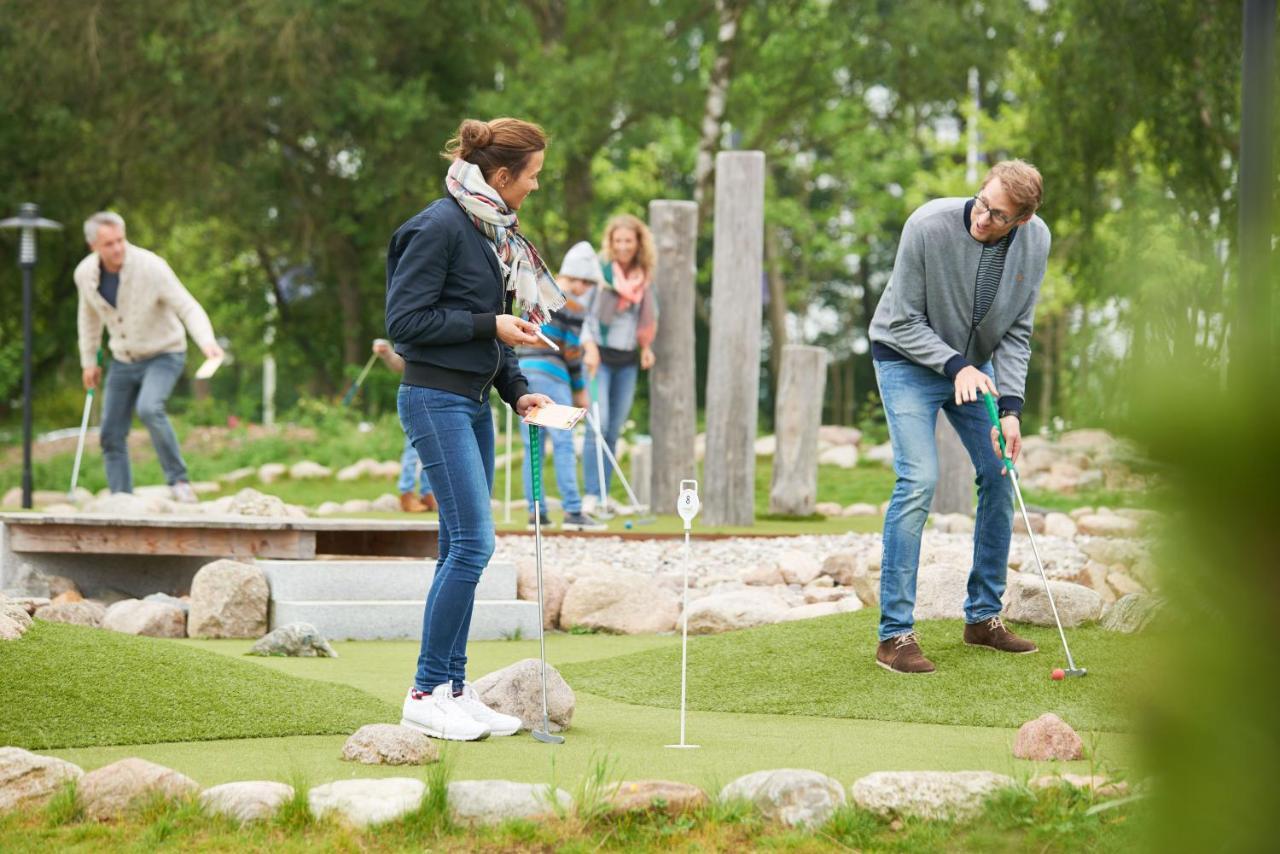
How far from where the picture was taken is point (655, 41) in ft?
75.0

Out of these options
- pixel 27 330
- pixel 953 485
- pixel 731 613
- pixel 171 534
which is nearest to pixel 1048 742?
pixel 731 613

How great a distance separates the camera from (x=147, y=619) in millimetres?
6586

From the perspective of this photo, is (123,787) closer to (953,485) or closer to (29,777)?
(29,777)

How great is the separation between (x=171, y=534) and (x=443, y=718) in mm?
3689

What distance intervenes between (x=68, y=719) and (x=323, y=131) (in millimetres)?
19135

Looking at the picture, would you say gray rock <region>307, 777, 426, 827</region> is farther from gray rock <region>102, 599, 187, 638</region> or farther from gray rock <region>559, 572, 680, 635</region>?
gray rock <region>559, 572, 680, 635</region>

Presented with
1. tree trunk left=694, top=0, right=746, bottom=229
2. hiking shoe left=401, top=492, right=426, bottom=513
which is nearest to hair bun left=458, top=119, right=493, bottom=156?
hiking shoe left=401, top=492, right=426, bottom=513

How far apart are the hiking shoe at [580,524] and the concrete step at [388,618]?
222 cm

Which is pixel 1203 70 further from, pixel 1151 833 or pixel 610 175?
pixel 1151 833

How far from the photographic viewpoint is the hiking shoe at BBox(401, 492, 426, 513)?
1066cm

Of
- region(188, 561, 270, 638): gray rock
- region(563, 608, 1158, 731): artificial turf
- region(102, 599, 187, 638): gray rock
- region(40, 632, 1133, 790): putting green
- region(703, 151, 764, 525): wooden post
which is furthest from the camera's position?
region(703, 151, 764, 525): wooden post

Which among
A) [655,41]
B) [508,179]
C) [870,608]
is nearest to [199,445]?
[655,41]

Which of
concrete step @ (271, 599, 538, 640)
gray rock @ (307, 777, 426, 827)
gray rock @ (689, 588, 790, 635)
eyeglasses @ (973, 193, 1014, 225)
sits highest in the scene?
eyeglasses @ (973, 193, 1014, 225)

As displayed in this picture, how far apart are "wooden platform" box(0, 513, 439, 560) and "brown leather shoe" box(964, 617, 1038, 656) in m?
3.07
